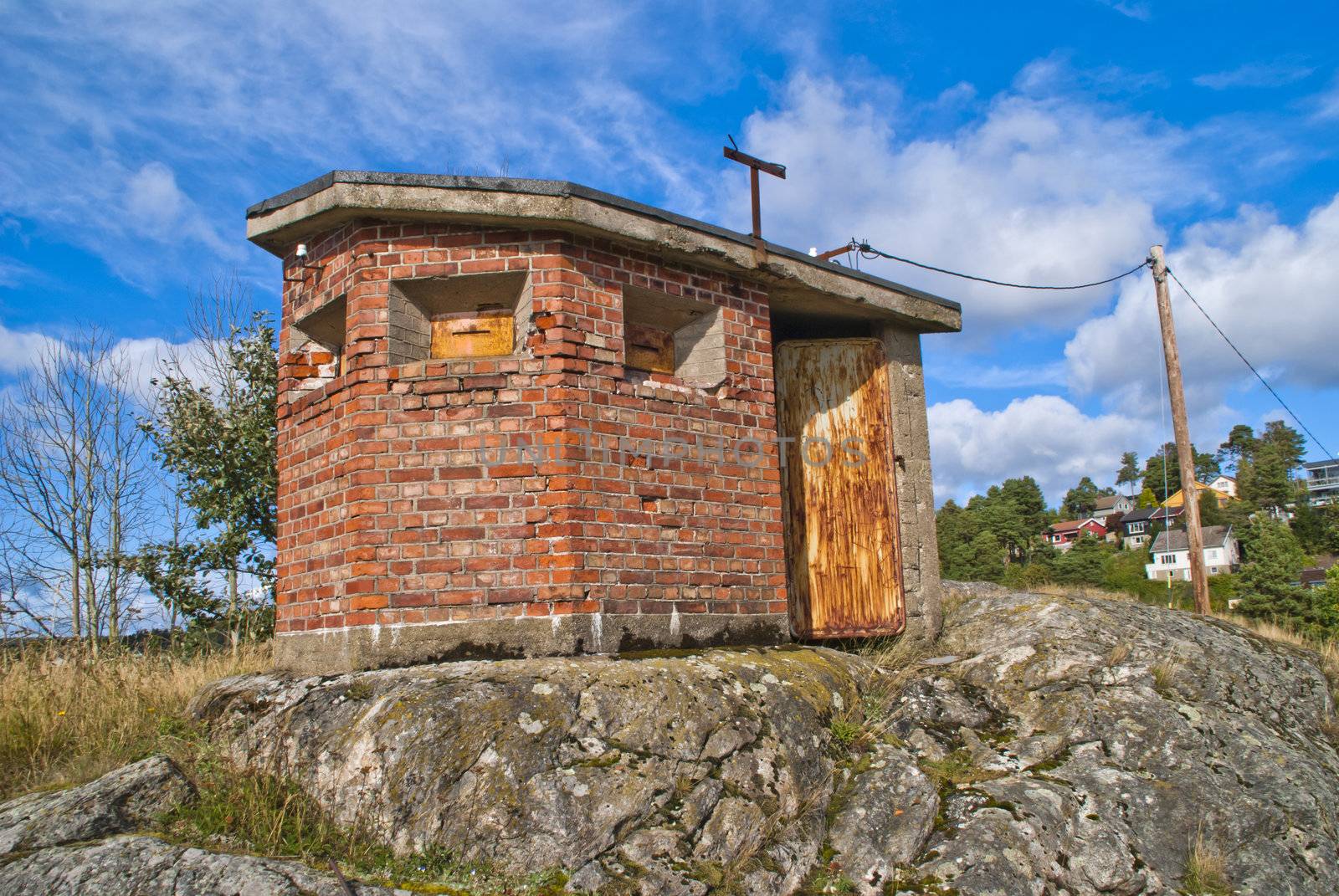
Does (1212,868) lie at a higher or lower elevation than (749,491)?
lower

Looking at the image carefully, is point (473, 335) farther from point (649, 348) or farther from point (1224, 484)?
point (1224, 484)

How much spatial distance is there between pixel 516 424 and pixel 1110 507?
101 metres

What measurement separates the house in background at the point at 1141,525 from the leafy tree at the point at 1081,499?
58.0ft

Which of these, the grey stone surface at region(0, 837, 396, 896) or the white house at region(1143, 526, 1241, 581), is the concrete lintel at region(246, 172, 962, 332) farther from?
the white house at region(1143, 526, 1241, 581)

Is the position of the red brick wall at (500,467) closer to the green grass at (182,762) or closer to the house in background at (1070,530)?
the green grass at (182,762)

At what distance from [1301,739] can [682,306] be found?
4673 mm

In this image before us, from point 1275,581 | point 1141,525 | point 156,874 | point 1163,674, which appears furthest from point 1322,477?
point 156,874

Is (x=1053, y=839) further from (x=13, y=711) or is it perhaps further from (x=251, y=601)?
→ (x=251, y=601)

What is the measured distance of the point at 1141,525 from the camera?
251 feet

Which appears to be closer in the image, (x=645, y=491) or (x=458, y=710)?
(x=458, y=710)

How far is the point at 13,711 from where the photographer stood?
552cm

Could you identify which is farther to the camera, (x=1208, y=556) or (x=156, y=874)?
(x=1208, y=556)

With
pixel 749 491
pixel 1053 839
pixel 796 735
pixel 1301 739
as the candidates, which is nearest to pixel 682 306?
pixel 749 491

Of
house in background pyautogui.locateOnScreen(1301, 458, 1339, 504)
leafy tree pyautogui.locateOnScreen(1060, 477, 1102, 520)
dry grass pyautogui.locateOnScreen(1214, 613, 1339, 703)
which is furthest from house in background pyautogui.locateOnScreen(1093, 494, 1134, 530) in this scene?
dry grass pyautogui.locateOnScreen(1214, 613, 1339, 703)
